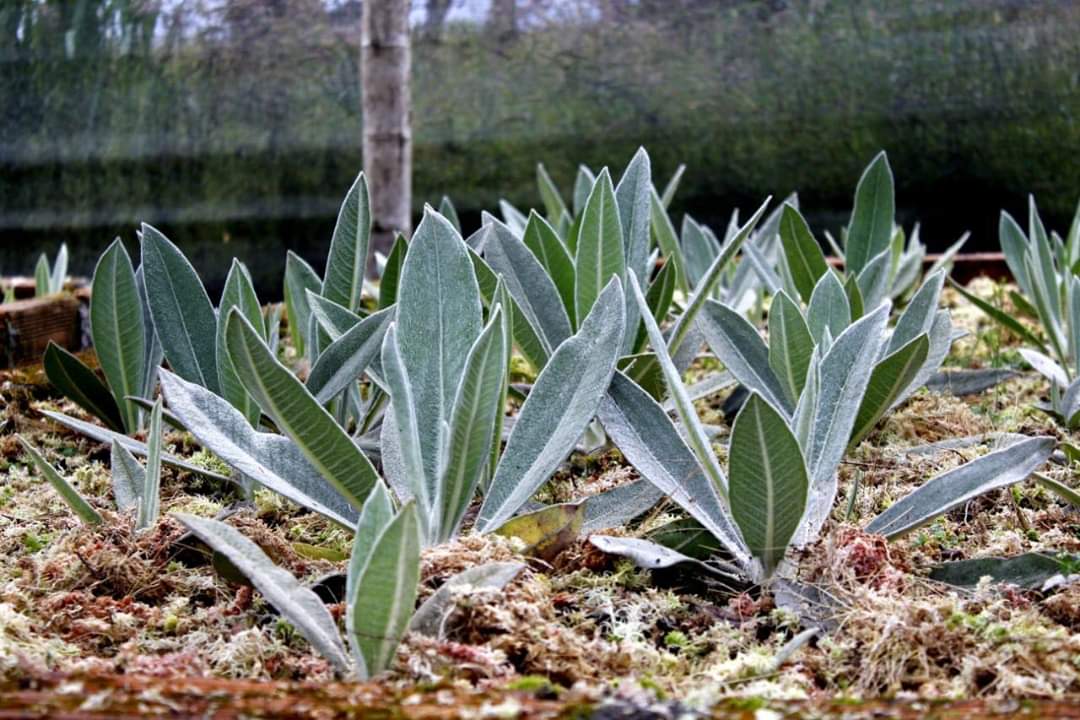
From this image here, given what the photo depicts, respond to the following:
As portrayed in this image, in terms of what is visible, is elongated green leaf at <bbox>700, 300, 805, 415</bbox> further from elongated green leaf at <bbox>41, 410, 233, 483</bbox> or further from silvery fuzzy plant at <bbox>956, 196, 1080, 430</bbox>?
elongated green leaf at <bbox>41, 410, 233, 483</bbox>

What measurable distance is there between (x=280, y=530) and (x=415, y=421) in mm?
243

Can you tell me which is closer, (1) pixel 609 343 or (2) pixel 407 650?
(2) pixel 407 650

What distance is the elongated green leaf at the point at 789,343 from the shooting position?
98 centimetres

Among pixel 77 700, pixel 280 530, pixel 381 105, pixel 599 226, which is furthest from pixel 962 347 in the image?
pixel 77 700

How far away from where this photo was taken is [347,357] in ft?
3.27

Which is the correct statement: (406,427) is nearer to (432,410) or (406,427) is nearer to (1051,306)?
(432,410)

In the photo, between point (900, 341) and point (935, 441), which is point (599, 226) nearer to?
point (900, 341)

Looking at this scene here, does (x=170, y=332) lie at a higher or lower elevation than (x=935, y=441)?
higher

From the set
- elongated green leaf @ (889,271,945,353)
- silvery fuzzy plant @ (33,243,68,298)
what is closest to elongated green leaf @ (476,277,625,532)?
elongated green leaf @ (889,271,945,353)

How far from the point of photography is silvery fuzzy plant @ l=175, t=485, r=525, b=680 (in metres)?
0.59

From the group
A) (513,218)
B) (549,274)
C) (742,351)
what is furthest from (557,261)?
(513,218)

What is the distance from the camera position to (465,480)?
→ 79 centimetres

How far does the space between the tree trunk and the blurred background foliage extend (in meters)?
0.67

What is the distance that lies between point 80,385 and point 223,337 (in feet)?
1.15
